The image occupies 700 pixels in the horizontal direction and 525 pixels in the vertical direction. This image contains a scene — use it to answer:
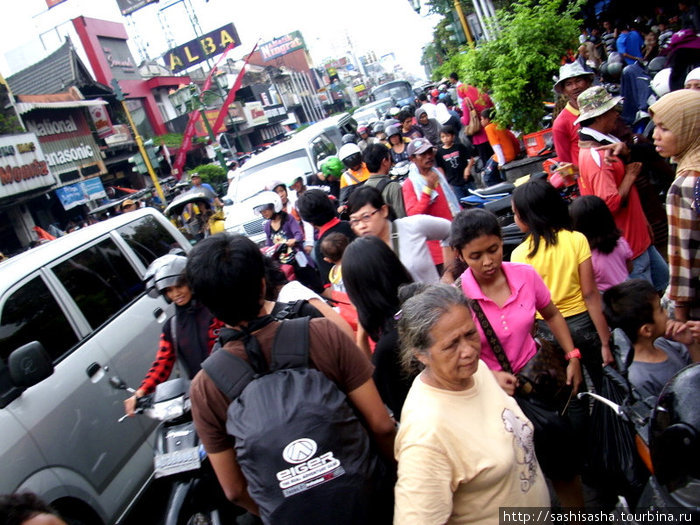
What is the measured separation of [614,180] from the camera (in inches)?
142

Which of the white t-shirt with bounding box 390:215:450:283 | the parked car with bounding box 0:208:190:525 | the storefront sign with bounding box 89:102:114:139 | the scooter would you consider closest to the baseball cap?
the white t-shirt with bounding box 390:215:450:283

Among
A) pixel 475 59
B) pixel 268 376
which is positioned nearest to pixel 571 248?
pixel 268 376

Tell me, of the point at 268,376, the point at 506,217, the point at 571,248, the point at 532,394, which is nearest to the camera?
the point at 268,376

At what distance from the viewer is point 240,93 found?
56.8 m

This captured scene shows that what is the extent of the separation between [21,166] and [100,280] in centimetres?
1810

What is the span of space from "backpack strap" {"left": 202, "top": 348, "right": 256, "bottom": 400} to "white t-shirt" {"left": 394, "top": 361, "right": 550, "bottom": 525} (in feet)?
1.88

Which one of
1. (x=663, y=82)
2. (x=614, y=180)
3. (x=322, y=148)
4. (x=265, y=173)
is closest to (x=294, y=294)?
(x=614, y=180)

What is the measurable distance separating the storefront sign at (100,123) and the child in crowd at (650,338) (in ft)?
94.5

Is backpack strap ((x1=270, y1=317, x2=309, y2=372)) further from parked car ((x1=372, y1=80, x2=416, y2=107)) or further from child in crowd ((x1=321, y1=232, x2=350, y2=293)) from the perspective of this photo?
parked car ((x1=372, y1=80, x2=416, y2=107))

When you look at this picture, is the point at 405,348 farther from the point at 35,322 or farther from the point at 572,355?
the point at 35,322

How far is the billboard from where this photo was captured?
157 ft

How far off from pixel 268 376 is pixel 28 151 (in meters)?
A: 21.8

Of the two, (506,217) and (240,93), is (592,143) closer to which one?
(506,217)

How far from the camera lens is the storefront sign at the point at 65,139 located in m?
22.9
